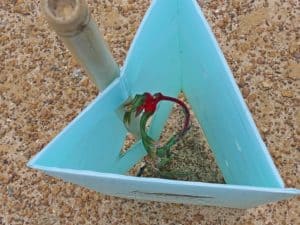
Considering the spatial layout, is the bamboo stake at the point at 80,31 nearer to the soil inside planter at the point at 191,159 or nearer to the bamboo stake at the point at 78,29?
the bamboo stake at the point at 78,29

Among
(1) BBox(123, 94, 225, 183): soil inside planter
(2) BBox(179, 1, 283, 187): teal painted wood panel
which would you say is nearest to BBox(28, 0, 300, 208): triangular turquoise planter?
(2) BBox(179, 1, 283, 187): teal painted wood panel

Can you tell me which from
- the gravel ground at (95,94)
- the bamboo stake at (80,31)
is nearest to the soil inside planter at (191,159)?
the gravel ground at (95,94)

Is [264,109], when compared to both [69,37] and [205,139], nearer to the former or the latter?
[205,139]

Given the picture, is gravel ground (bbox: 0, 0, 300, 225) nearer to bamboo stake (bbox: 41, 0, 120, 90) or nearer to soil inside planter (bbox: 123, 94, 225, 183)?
soil inside planter (bbox: 123, 94, 225, 183)

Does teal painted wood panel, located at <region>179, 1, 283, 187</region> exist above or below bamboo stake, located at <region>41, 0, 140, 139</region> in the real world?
A: below

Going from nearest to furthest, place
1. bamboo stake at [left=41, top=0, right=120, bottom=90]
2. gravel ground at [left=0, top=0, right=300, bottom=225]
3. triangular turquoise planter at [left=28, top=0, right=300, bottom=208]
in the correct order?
bamboo stake at [left=41, top=0, right=120, bottom=90]
triangular turquoise planter at [left=28, top=0, right=300, bottom=208]
gravel ground at [left=0, top=0, right=300, bottom=225]
